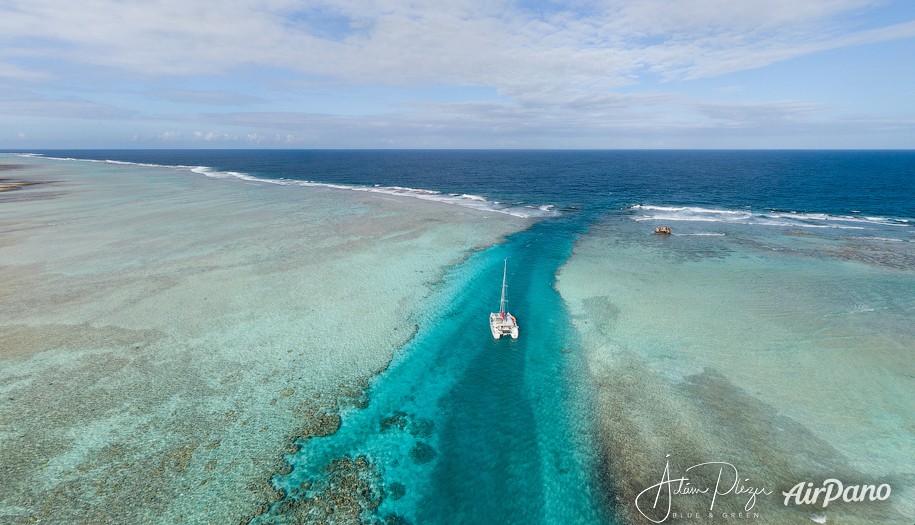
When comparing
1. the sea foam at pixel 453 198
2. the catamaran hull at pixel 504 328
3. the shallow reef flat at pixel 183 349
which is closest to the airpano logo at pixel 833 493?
the catamaran hull at pixel 504 328

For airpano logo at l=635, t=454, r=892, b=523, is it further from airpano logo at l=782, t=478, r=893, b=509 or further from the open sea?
the open sea

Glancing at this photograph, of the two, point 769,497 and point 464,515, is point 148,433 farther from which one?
point 769,497

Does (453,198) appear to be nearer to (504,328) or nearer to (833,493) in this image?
(504,328)

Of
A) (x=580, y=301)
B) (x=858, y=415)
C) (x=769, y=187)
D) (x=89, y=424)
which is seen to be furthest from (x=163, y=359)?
(x=769, y=187)

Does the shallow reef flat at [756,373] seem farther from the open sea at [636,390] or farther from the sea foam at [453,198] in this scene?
the sea foam at [453,198]

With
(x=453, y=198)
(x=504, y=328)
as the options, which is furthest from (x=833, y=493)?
(x=453, y=198)

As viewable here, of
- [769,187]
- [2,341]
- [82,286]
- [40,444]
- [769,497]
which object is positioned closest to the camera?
[769,497]
